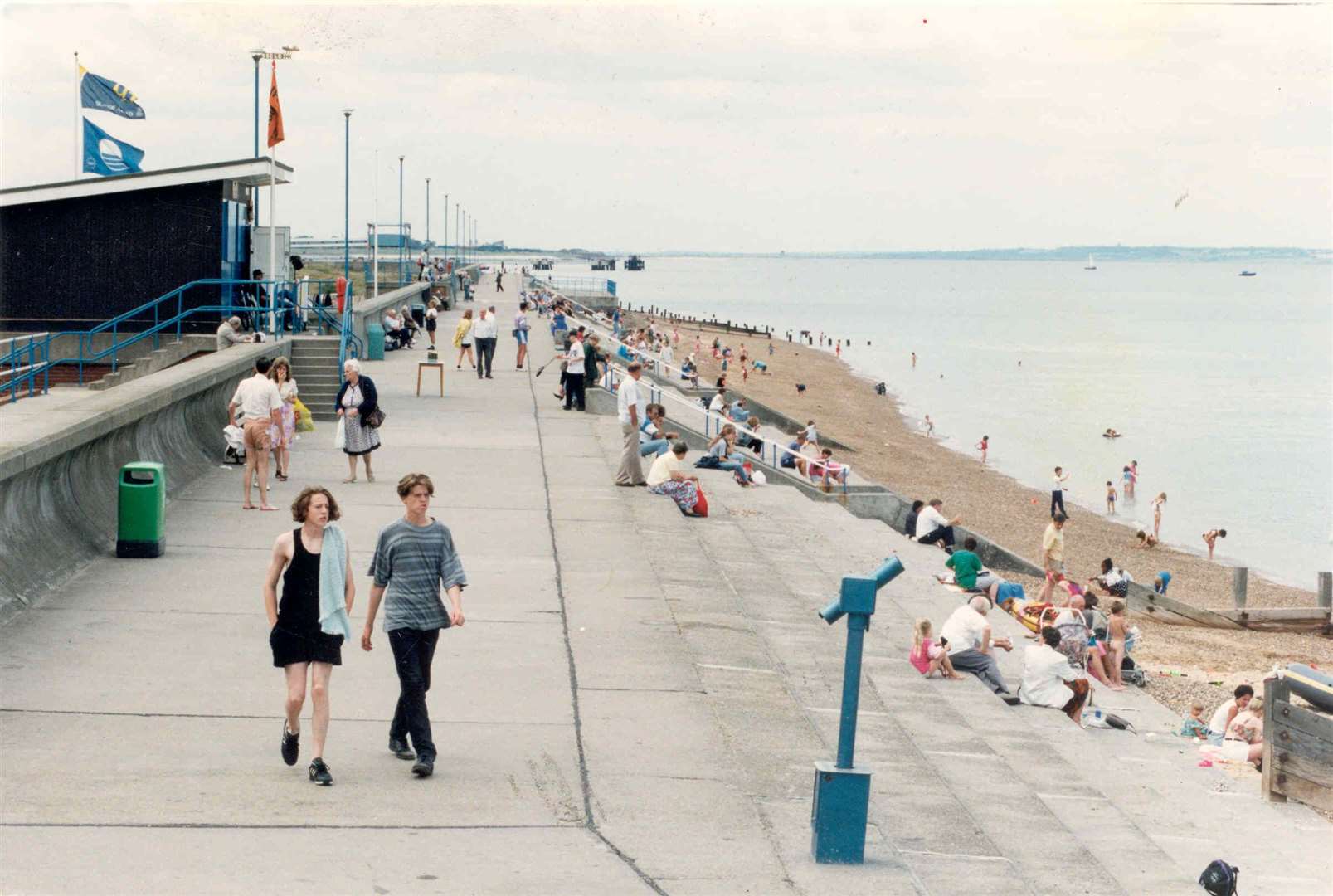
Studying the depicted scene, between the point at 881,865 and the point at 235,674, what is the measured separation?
458 cm

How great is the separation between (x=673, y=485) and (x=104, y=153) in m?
20.4

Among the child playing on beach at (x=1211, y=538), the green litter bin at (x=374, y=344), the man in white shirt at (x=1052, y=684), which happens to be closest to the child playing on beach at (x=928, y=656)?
the man in white shirt at (x=1052, y=684)

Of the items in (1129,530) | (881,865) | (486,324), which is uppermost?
(486,324)

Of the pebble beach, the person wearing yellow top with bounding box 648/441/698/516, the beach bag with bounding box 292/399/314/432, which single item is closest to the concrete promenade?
the person wearing yellow top with bounding box 648/441/698/516

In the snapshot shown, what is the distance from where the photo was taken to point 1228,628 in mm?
24938

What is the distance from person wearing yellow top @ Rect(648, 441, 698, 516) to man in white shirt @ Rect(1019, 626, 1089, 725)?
15.5ft

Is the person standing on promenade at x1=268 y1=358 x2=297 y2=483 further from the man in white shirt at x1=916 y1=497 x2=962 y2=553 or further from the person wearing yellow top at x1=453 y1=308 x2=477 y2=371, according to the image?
the person wearing yellow top at x1=453 y1=308 x2=477 y2=371

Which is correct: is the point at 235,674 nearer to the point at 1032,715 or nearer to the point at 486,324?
the point at 1032,715

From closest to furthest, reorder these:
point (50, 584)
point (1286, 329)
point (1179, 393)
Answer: point (50, 584)
point (1179, 393)
point (1286, 329)

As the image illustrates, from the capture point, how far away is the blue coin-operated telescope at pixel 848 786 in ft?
23.5

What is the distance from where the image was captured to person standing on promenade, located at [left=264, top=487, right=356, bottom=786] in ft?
25.9

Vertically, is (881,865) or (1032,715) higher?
(881,865)

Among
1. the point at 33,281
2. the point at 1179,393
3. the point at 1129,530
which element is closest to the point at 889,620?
the point at 33,281

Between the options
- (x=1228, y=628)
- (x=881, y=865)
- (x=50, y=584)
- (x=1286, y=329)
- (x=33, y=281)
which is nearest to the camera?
(x=881, y=865)
